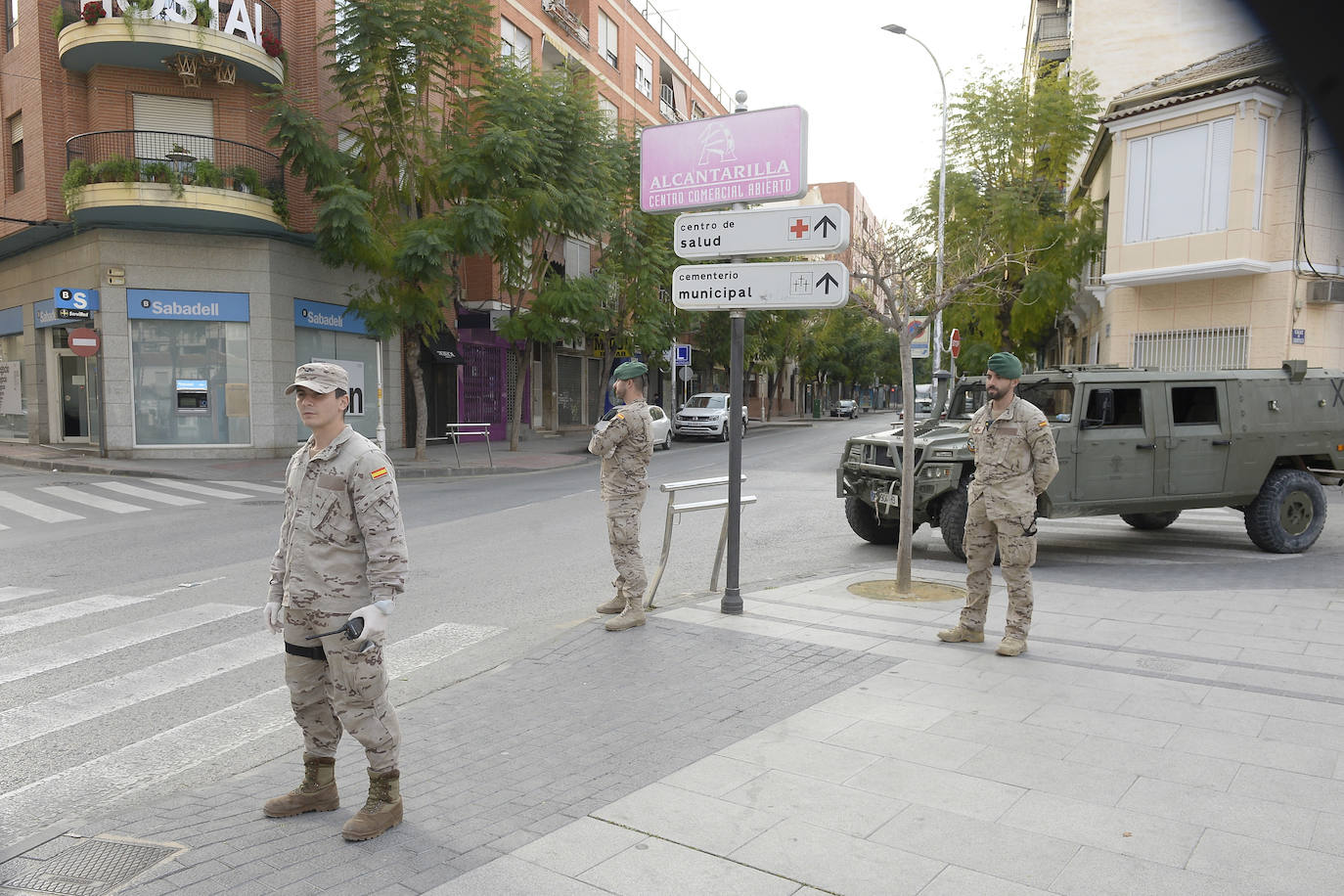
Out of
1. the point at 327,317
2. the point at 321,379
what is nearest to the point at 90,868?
the point at 321,379

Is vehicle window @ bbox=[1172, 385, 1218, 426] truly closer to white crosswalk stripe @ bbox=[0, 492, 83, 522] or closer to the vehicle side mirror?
the vehicle side mirror

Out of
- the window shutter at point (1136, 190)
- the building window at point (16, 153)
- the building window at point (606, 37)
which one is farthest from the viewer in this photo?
the building window at point (606, 37)

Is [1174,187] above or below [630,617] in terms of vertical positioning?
above

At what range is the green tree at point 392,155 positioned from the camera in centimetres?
1902

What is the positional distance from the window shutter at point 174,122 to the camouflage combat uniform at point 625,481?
17.0 meters

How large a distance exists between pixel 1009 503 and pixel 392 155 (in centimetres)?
1856

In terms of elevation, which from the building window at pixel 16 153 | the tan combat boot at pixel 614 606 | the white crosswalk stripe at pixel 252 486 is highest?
the building window at pixel 16 153

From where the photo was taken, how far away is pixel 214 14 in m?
18.9

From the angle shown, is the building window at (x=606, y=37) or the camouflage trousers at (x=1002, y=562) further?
the building window at (x=606, y=37)

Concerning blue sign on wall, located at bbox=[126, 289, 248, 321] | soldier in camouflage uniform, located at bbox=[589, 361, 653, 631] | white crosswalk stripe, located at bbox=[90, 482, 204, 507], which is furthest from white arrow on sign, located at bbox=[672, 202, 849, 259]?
blue sign on wall, located at bbox=[126, 289, 248, 321]

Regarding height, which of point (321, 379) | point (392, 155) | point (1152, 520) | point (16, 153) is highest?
point (16, 153)

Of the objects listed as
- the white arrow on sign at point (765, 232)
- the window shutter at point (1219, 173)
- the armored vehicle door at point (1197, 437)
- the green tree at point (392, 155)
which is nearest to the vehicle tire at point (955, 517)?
the armored vehicle door at point (1197, 437)

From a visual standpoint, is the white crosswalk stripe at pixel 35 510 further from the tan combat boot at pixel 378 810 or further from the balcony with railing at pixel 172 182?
the tan combat boot at pixel 378 810

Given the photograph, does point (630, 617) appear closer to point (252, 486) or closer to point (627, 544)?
point (627, 544)
